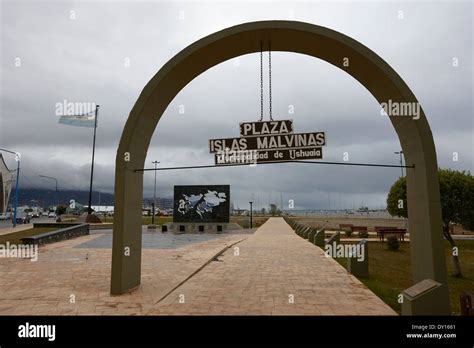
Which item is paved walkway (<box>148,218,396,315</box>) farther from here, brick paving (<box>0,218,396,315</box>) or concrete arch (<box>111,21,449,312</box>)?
concrete arch (<box>111,21,449,312</box>)

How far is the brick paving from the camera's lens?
6.77m

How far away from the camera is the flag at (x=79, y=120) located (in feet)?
82.2

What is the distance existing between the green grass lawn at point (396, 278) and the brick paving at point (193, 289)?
482 mm

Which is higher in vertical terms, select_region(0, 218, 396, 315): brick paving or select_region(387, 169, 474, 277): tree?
select_region(387, 169, 474, 277): tree

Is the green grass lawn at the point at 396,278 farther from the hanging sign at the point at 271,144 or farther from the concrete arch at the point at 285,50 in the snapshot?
the hanging sign at the point at 271,144

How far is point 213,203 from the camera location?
35906 mm

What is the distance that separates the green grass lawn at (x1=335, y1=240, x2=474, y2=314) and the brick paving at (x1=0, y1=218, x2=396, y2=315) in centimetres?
48

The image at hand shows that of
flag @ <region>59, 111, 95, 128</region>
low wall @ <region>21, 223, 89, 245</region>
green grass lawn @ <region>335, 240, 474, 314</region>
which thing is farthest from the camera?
flag @ <region>59, 111, 95, 128</region>

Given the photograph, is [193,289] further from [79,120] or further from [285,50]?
[79,120]

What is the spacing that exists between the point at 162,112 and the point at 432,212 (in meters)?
6.90

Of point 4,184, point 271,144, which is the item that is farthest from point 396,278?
point 4,184

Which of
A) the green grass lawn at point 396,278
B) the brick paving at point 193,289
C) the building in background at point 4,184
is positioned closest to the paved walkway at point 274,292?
the brick paving at point 193,289

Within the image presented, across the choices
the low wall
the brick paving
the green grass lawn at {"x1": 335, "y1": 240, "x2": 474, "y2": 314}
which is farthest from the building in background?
the green grass lawn at {"x1": 335, "y1": 240, "x2": 474, "y2": 314}

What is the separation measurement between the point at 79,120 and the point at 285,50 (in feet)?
72.3
